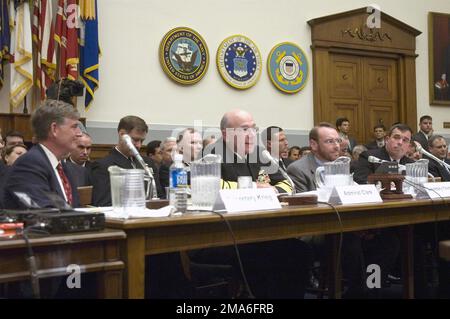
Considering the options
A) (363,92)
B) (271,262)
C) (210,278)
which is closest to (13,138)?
(210,278)

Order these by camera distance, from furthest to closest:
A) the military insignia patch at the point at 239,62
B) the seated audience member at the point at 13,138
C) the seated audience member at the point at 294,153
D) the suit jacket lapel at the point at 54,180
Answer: the military insignia patch at the point at 239,62, the seated audience member at the point at 294,153, the seated audience member at the point at 13,138, the suit jacket lapel at the point at 54,180

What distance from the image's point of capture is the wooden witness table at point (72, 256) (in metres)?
1.69

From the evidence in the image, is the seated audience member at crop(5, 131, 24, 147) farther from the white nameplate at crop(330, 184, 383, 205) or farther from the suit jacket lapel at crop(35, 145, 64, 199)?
the white nameplate at crop(330, 184, 383, 205)

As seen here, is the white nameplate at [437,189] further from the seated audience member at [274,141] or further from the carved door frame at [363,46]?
the carved door frame at [363,46]

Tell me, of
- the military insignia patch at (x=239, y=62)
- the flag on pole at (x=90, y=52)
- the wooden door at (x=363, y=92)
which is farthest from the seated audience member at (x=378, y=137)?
the flag on pole at (x=90, y=52)

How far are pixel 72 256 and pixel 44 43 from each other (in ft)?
16.6

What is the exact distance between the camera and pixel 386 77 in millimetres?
9148

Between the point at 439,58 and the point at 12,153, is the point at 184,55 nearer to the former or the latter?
the point at 12,153

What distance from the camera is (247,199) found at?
2395 millimetres

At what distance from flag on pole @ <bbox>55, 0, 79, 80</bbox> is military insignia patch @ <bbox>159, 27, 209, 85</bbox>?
113 cm

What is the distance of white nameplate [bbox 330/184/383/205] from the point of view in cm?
281

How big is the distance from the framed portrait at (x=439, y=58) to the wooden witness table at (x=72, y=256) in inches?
330

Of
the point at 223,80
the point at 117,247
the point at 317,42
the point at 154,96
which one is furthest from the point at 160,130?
the point at 117,247
